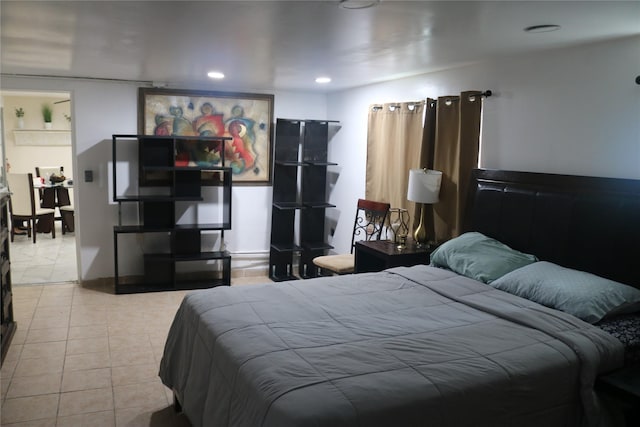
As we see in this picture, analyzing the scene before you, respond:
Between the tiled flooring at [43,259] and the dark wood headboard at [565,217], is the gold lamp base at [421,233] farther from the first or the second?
the tiled flooring at [43,259]

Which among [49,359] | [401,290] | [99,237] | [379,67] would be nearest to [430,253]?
[401,290]

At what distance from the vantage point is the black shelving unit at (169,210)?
503cm

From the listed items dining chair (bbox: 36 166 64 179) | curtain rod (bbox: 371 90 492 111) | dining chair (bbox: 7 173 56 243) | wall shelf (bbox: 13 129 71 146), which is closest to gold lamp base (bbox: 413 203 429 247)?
curtain rod (bbox: 371 90 492 111)

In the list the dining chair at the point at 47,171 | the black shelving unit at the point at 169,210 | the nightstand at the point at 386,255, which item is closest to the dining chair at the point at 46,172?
the dining chair at the point at 47,171

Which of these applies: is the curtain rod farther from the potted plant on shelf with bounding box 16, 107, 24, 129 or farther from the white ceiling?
the potted plant on shelf with bounding box 16, 107, 24, 129

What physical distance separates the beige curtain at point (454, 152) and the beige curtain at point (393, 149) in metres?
0.28

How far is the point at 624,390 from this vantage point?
208 cm

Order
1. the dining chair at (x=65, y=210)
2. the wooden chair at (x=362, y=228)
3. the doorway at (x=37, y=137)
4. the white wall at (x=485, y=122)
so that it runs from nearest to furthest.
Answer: the white wall at (x=485, y=122), the wooden chair at (x=362, y=228), the dining chair at (x=65, y=210), the doorway at (x=37, y=137)

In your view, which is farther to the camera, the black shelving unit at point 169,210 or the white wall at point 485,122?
the black shelving unit at point 169,210

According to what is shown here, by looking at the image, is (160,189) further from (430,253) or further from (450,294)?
(450,294)

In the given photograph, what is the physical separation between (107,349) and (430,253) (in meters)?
2.57

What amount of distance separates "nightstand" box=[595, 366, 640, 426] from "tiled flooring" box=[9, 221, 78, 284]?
510 centimetres

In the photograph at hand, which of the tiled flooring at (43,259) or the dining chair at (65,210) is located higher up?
the dining chair at (65,210)

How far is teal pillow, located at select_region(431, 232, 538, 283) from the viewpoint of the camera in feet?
10.2
